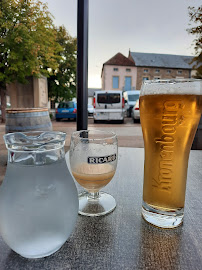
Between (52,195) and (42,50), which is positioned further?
(42,50)

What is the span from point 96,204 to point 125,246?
0.13 m

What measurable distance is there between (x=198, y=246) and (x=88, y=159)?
0.21m

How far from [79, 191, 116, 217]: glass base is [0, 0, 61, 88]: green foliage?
19.1ft

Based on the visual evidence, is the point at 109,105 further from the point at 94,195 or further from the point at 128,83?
the point at 128,83

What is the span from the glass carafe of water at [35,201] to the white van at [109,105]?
241 inches

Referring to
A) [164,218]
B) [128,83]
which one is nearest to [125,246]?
[164,218]

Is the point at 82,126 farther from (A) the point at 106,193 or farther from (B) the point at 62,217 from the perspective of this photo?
(B) the point at 62,217

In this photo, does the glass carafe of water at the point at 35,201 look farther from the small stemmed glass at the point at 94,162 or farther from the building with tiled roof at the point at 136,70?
the building with tiled roof at the point at 136,70

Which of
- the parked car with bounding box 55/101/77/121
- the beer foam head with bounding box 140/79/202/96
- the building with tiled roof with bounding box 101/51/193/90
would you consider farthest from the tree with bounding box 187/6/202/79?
the building with tiled roof with bounding box 101/51/193/90

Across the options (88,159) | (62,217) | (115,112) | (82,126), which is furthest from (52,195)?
(115,112)

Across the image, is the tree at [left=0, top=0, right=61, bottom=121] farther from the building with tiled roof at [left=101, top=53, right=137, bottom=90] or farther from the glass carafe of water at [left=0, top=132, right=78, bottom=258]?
the building with tiled roof at [left=101, top=53, right=137, bottom=90]

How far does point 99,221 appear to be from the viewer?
341 mm

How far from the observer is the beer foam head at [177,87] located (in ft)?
1.00

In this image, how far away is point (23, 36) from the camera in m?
5.38
